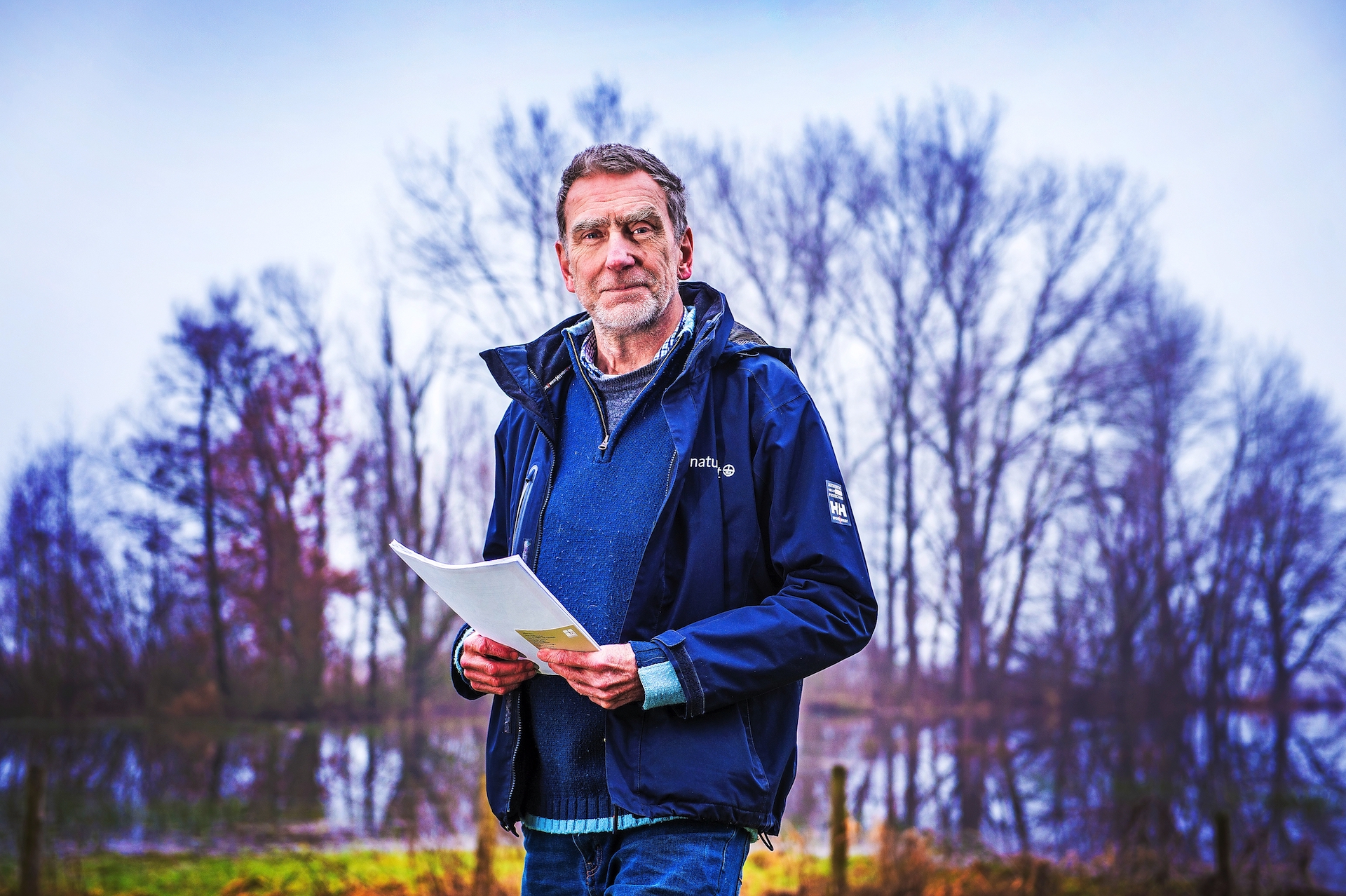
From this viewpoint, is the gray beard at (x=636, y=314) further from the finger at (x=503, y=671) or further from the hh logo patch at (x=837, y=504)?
the finger at (x=503, y=671)

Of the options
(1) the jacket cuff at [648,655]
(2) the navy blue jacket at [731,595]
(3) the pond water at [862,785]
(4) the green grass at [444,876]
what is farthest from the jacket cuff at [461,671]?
(3) the pond water at [862,785]

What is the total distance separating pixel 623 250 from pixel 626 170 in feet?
0.51

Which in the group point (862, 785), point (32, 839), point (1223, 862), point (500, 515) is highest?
point (500, 515)

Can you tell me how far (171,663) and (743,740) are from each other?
9681 mm

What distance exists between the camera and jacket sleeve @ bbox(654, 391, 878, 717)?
1429 mm

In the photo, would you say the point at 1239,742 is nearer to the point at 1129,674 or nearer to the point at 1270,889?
the point at 1129,674

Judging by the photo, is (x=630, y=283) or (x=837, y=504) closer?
(x=837, y=504)

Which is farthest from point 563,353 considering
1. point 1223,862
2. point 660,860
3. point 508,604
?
point 1223,862

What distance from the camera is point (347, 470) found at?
416 inches

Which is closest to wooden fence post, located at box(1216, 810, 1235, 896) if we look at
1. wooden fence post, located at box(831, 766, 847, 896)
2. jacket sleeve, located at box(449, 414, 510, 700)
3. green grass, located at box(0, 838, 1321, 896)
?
green grass, located at box(0, 838, 1321, 896)

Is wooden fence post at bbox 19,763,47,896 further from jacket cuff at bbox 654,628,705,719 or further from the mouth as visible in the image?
jacket cuff at bbox 654,628,705,719

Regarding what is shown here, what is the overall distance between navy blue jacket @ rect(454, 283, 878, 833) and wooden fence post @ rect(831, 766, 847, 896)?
4.26 meters

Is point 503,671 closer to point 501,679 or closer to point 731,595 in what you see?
point 501,679

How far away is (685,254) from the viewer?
6.53ft
